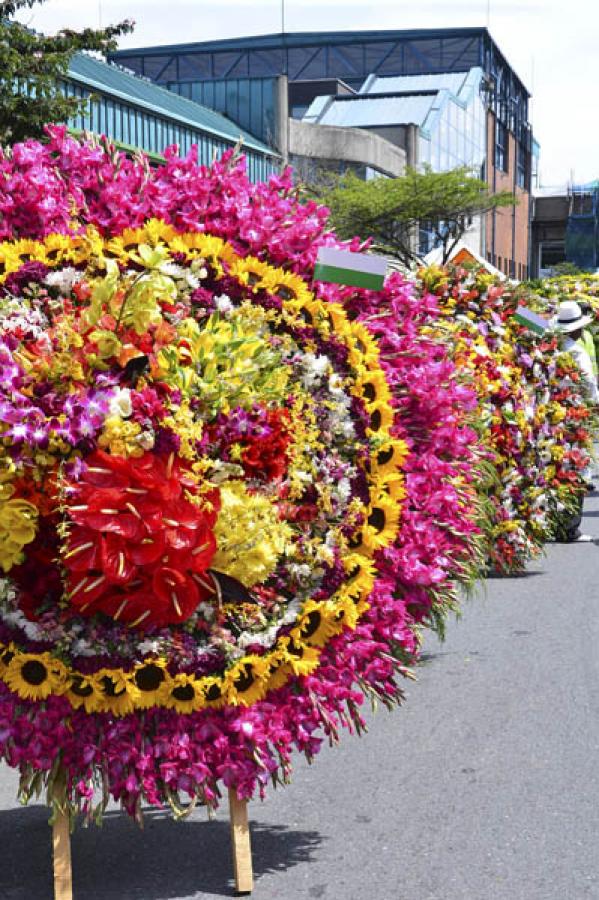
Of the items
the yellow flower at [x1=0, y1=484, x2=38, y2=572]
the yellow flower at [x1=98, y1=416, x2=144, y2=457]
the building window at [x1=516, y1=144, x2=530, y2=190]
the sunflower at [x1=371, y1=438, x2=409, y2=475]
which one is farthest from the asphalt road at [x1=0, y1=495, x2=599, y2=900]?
the building window at [x1=516, y1=144, x2=530, y2=190]

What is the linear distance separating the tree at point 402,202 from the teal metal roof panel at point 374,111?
66.6 ft

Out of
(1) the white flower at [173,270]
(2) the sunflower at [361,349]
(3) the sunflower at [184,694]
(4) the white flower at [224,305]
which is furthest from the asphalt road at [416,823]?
(1) the white flower at [173,270]

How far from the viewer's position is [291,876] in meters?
4.99

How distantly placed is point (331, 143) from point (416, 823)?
55.0 metres

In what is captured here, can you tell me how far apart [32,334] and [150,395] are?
445 millimetres

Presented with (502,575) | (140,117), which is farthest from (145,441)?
(140,117)

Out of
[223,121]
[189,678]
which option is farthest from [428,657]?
[223,121]

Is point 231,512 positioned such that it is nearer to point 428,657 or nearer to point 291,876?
point 291,876

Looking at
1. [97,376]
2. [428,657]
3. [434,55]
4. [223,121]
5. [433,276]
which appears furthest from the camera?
[434,55]

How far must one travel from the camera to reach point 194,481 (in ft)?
14.8

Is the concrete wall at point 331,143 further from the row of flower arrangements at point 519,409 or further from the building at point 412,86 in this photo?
the row of flower arrangements at point 519,409

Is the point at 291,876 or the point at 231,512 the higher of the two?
the point at 231,512

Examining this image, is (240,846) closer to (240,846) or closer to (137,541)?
(240,846)

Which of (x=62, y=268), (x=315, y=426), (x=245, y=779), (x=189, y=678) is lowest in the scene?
(x=245, y=779)
